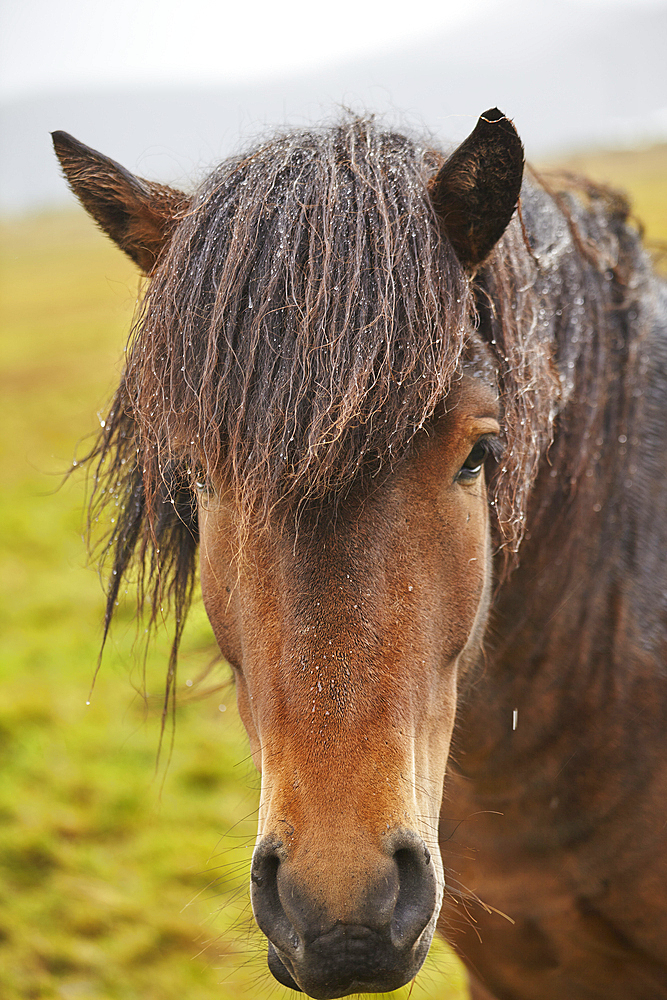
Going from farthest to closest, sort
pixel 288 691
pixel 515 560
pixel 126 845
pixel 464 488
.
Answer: pixel 126 845, pixel 515 560, pixel 464 488, pixel 288 691

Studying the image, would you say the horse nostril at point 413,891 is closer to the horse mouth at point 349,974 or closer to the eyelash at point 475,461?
the horse mouth at point 349,974

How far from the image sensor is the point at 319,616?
1.33m

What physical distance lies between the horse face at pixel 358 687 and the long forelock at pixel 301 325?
11 cm

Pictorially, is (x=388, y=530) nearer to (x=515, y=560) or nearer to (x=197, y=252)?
(x=515, y=560)

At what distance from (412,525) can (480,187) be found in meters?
0.69

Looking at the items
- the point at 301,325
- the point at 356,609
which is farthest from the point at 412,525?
the point at 301,325

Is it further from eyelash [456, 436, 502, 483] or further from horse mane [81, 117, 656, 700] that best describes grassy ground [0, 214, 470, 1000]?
eyelash [456, 436, 502, 483]

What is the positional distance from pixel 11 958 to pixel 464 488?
3331mm

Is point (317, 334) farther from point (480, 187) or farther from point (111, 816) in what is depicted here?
point (111, 816)

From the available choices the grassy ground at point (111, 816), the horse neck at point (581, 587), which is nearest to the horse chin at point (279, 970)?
the grassy ground at point (111, 816)

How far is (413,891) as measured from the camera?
47.6 inches

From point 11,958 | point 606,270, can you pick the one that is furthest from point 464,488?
point 11,958

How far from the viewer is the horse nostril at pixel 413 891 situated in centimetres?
118

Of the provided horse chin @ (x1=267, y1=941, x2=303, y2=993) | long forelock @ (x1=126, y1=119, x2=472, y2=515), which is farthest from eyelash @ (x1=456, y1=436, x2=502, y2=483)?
horse chin @ (x1=267, y1=941, x2=303, y2=993)
